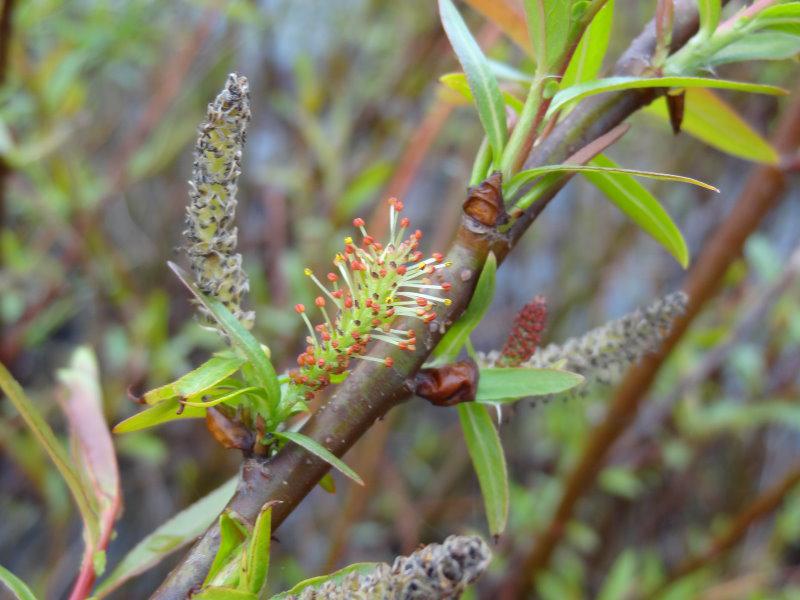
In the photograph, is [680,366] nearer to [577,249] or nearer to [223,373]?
[577,249]

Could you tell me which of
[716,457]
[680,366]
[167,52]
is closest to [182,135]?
[167,52]

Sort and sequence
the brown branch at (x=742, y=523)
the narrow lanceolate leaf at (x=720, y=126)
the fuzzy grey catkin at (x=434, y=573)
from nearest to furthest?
1. the fuzzy grey catkin at (x=434, y=573)
2. the narrow lanceolate leaf at (x=720, y=126)
3. the brown branch at (x=742, y=523)

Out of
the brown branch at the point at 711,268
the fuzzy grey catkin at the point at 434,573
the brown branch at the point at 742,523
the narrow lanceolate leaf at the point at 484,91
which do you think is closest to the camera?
the fuzzy grey catkin at the point at 434,573

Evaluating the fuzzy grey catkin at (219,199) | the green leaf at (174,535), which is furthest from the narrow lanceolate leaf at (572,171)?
the green leaf at (174,535)

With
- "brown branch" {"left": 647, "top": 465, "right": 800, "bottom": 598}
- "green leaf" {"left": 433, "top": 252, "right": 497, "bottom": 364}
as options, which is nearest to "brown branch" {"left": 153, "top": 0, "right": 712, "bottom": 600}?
"green leaf" {"left": 433, "top": 252, "right": 497, "bottom": 364}

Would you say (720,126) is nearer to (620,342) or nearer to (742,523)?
(620,342)

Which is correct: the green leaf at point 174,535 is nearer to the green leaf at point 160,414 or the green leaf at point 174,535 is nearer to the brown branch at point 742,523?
the green leaf at point 160,414

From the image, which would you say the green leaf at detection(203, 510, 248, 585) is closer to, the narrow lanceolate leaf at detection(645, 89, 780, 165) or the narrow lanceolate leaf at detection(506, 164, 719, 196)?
the narrow lanceolate leaf at detection(506, 164, 719, 196)
